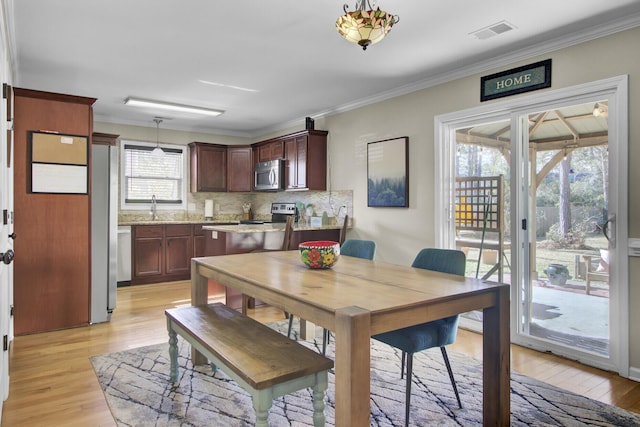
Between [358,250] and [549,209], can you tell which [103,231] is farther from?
[549,209]

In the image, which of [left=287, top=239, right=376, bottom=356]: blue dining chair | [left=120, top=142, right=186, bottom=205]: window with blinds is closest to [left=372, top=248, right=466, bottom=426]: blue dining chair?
[left=287, top=239, right=376, bottom=356]: blue dining chair

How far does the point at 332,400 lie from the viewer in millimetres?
2434

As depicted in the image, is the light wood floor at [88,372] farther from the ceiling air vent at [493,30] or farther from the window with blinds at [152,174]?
the window with blinds at [152,174]

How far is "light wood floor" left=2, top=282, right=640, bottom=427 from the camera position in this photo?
2.28 m

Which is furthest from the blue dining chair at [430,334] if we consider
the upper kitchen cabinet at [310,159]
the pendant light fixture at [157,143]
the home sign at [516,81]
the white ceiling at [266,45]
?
the pendant light fixture at [157,143]

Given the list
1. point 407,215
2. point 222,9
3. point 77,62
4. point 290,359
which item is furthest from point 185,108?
point 290,359

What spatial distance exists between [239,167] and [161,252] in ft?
6.18

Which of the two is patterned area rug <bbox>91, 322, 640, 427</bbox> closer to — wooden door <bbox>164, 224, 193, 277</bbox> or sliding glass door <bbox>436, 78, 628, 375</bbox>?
sliding glass door <bbox>436, 78, 628, 375</bbox>

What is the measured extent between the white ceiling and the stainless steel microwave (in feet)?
4.08

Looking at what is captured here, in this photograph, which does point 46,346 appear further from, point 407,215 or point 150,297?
point 407,215

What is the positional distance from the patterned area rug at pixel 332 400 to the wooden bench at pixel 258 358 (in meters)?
0.41

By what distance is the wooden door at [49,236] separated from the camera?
352 cm

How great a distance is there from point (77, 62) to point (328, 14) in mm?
2434

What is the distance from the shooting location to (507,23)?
2879 millimetres
